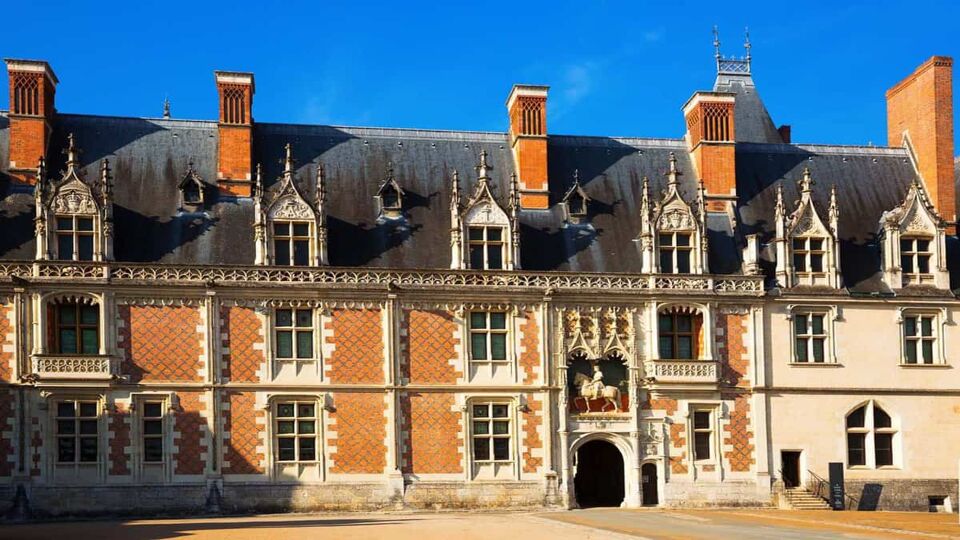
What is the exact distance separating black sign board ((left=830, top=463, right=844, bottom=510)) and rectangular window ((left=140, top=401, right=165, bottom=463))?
17292 mm

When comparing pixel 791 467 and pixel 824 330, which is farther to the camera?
pixel 824 330

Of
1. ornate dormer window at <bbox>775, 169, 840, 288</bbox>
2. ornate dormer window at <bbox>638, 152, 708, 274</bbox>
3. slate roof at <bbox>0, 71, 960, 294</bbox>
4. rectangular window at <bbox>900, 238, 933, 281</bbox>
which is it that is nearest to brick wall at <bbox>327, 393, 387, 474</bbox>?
slate roof at <bbox>0, 71, 960, 294</bbox>

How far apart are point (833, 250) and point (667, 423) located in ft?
22.1

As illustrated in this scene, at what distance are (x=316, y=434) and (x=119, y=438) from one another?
481cm

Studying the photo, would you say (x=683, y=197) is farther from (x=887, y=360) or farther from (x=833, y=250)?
(x=887, y=360)

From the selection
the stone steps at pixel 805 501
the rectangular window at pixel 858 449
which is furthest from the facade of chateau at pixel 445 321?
the stone steps at pixel 805 501

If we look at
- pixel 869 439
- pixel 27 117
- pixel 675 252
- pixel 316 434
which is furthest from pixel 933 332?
pixel 27 117

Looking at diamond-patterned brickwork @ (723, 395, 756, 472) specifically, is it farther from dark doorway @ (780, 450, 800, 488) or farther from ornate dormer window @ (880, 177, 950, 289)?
ornate dormer window @ (880, 177, 950, 289)

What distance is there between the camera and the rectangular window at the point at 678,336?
118 ft

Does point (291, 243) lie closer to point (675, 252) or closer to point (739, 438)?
point (675, 252)

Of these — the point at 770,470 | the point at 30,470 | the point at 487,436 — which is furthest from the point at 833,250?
the point at 30,470

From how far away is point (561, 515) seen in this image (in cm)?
3238

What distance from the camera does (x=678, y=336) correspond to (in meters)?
36.2

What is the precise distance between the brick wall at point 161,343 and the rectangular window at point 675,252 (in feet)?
40.8
